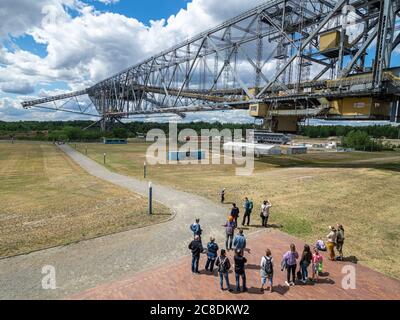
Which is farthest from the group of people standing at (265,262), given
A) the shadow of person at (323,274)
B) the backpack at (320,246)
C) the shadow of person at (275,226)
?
the shadow of person at (275,226)

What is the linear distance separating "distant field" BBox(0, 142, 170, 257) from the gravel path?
903mm

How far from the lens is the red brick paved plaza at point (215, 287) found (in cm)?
744

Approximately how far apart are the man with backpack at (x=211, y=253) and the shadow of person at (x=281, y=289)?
6.91ft

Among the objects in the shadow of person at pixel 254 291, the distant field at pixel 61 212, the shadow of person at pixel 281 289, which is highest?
the distant field at pixel 61 212

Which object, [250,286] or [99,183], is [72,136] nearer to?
[99,183]

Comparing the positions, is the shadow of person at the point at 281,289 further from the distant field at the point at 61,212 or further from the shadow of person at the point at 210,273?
the distant field at the point at 61,212

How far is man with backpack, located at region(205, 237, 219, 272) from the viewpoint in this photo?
8.60m

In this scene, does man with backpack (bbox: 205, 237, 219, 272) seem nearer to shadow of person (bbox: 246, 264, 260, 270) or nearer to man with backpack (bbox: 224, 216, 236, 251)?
shadow of person (bbox: 246, 264, 260, 270)

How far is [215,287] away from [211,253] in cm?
110

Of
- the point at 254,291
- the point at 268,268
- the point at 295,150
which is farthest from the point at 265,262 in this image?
the point at 295,150

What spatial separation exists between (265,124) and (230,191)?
14.5 meters

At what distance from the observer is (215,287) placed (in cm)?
796

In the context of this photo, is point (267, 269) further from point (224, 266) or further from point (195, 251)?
point (195, 251)
